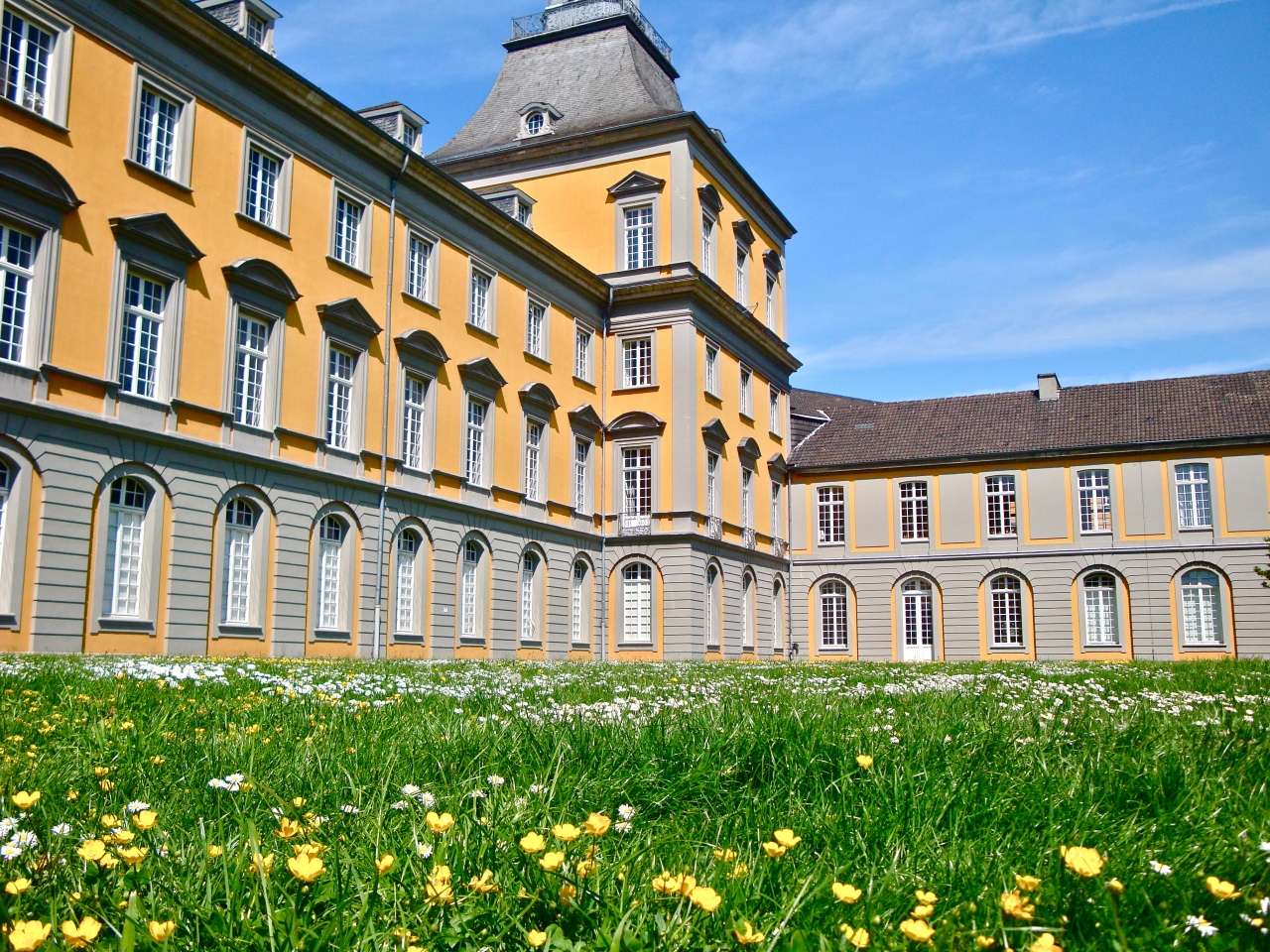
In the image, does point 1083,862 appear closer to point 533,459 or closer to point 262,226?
point 262,226

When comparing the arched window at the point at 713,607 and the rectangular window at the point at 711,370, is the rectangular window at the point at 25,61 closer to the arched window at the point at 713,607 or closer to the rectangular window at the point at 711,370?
the rectangular window at the point at 711,370

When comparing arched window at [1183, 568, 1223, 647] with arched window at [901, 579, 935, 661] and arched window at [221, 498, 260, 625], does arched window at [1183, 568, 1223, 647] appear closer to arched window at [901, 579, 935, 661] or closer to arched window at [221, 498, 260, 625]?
arched window at [901, 579, 935, 661]

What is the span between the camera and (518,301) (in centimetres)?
3328

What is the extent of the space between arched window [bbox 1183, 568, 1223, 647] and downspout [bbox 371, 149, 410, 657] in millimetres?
31021

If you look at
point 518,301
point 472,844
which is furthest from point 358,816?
point 518,301

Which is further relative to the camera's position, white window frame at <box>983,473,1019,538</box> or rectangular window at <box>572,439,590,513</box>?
white window frame at <box>983,473,1019,538</box>

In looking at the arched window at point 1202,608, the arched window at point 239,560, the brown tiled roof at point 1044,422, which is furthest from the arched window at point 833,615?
the arched window at point 239,560

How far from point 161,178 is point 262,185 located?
3254 millimetres

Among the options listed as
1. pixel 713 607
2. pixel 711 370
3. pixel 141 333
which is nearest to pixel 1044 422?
pixel 711 370

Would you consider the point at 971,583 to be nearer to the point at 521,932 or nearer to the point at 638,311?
the point at 638,311

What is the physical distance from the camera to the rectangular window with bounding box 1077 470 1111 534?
4375 centimetres

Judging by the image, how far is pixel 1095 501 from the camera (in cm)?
4394

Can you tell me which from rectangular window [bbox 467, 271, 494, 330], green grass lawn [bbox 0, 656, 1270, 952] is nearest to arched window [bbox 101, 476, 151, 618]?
rectangular window [bbox 467, 271, 494, 330]

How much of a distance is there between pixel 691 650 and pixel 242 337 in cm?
1803
